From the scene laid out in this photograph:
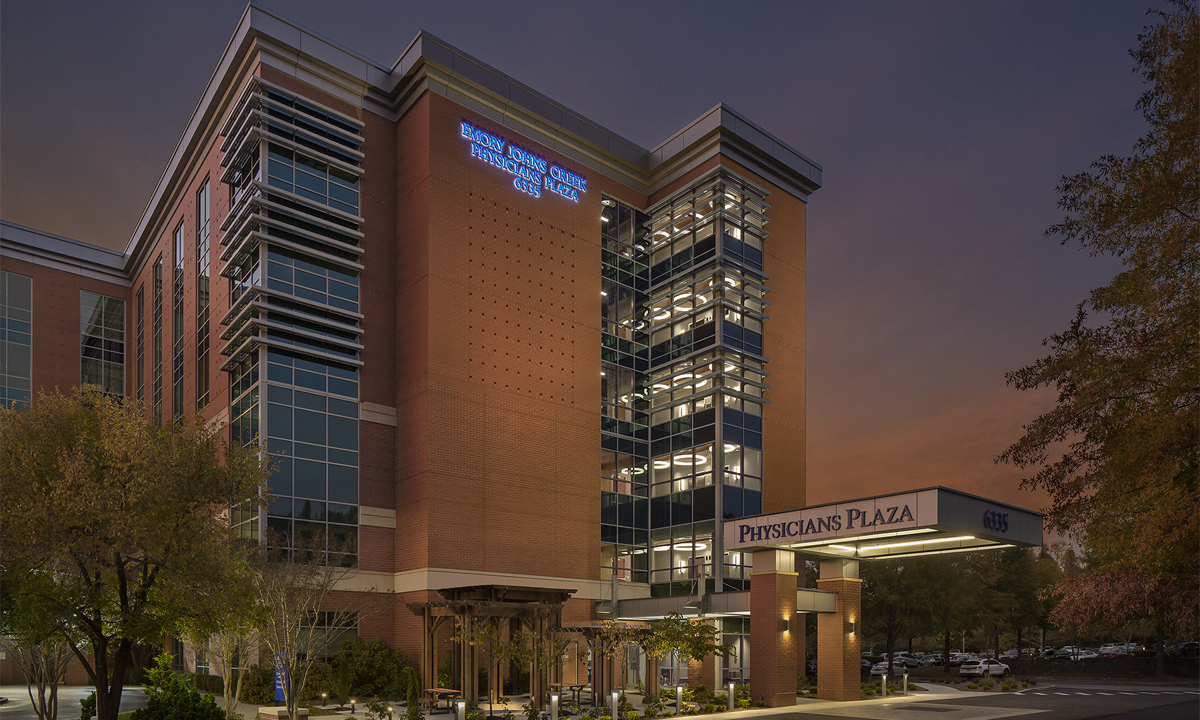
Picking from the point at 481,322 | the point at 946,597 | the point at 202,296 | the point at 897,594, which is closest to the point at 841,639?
the point at 481,322

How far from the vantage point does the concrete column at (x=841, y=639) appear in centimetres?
3628

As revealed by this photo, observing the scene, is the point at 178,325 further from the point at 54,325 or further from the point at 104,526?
the point at 104,526

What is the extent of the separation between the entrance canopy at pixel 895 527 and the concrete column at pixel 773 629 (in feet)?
2.51

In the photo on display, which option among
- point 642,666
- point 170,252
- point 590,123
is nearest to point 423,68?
point 590,123

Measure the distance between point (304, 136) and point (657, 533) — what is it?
2661 centimetres

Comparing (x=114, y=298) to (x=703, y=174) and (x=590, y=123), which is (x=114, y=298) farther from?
(x=703, y=174)

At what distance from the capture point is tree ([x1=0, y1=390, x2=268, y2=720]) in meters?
18.7

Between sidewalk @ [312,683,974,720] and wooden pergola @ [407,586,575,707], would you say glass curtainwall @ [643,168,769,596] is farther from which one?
wooden pergola @ [407,586,575,707]

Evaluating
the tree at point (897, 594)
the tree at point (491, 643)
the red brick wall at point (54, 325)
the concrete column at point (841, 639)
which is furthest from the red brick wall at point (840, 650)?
the red brick wall at point (54, 325)

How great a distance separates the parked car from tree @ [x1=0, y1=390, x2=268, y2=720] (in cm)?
4865

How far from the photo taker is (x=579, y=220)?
4819 centimetres

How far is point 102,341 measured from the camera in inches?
2491

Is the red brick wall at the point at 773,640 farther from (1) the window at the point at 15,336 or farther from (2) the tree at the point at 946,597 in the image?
(1) the window at the point at 15,336

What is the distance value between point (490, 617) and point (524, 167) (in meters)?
23.6
